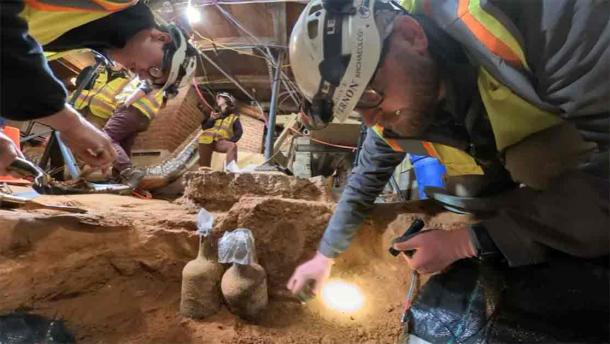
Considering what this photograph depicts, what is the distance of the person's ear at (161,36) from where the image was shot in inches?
59.9

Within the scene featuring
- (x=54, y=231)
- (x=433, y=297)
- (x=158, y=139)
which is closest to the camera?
(x=433, y=297)

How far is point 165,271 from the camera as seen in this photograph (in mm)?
1796

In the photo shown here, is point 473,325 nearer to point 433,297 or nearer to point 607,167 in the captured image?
point 433,297

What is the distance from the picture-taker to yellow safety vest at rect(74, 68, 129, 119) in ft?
11.4

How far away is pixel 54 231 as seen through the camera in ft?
5.22

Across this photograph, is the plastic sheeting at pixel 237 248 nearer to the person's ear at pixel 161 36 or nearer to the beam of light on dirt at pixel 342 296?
the beam of light on dirt at pixel 342 296

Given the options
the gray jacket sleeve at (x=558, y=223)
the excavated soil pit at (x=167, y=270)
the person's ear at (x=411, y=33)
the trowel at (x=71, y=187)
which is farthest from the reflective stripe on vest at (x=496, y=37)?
the trowel at (x=71, y=187)

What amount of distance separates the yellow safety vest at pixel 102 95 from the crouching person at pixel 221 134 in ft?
3.75

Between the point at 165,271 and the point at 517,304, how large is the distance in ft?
5.14

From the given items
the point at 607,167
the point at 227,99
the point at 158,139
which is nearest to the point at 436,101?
the point at 607,167

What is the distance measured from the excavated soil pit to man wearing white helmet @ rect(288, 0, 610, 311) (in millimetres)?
521

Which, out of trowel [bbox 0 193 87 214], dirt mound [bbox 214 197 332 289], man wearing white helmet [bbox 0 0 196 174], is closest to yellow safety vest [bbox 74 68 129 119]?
trowel [bbox 0 193 87 214]

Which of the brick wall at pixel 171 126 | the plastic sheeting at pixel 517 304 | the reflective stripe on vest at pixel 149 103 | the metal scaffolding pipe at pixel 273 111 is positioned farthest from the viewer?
the brick wall at pixel 171 126

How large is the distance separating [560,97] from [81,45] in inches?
62.6
